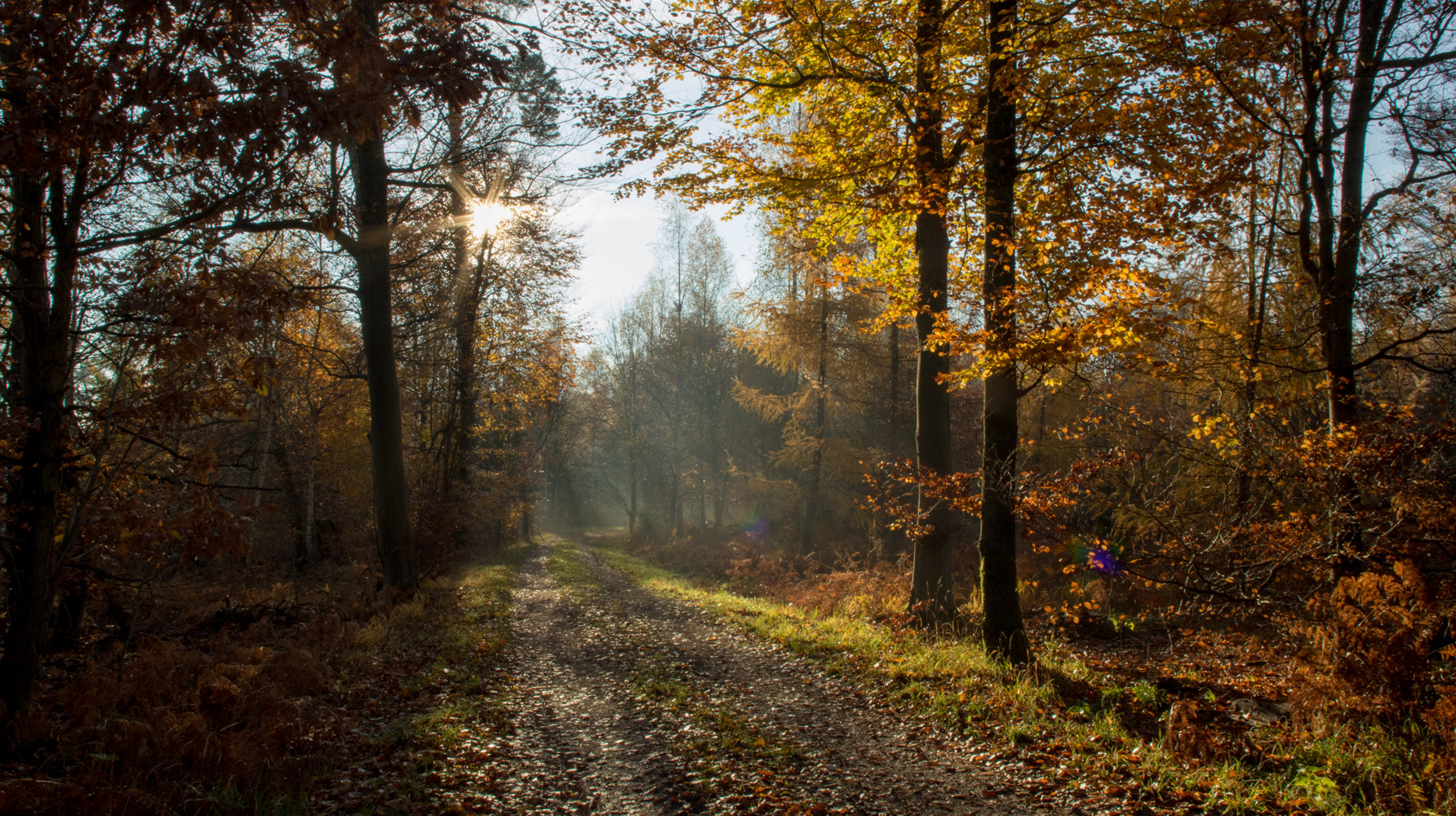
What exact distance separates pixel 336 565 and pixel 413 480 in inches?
151

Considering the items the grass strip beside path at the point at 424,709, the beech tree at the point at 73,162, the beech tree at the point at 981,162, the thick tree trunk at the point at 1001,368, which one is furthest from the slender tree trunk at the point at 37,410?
the thick tree trunk at the point at 1001,368

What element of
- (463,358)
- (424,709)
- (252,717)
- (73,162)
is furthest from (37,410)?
(463,358)

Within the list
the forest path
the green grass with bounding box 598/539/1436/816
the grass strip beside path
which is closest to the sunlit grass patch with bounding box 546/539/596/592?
the grass strip beside path

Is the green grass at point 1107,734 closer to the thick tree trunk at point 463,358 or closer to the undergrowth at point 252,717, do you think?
the undergrowth at point 252,717

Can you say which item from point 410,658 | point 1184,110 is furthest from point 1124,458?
point 410,658

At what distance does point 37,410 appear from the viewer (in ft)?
14.8

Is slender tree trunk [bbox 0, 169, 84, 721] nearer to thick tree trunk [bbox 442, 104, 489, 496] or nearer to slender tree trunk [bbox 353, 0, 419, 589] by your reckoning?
slender tree trunk [bbox 353, 0, 419, 589]

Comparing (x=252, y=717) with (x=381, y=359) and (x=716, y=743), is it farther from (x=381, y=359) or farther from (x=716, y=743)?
(x=381, y=359)

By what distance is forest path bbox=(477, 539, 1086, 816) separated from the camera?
4625 mm

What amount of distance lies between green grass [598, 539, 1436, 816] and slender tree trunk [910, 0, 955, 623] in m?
1.00

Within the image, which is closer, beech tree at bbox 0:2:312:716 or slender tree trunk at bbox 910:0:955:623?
beech tree at bbox 0:2:312:716

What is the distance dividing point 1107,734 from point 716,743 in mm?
2978

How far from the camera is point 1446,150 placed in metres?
6.86

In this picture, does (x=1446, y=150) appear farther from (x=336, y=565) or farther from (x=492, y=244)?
(x=336, y=565)
